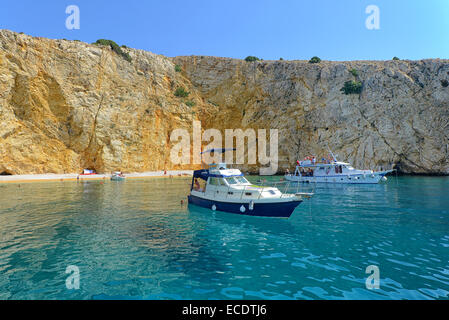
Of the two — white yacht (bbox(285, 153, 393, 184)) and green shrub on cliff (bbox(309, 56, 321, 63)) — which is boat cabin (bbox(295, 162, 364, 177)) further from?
green shrub on cliff (bbox(309, 56, 321, 63))

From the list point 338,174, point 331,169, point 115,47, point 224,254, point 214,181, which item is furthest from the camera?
point 115,47

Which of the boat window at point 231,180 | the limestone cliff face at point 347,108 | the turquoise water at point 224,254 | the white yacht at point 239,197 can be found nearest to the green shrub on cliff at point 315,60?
the limestone cliff face at point 347,108

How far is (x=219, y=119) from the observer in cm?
7819

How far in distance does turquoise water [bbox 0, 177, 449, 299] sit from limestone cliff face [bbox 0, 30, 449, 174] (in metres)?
44.1

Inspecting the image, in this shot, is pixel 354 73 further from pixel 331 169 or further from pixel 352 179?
pixel 352 179

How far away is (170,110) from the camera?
7212 cm

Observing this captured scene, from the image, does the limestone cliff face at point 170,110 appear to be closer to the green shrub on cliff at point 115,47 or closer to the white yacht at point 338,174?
the green shrub on cliff at point 115,47

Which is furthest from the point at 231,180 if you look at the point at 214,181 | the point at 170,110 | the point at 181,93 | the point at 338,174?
the point at 181,93

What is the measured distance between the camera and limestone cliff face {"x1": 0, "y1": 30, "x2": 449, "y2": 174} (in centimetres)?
5219

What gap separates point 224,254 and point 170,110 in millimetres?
67065

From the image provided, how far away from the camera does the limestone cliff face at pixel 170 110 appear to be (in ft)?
171
